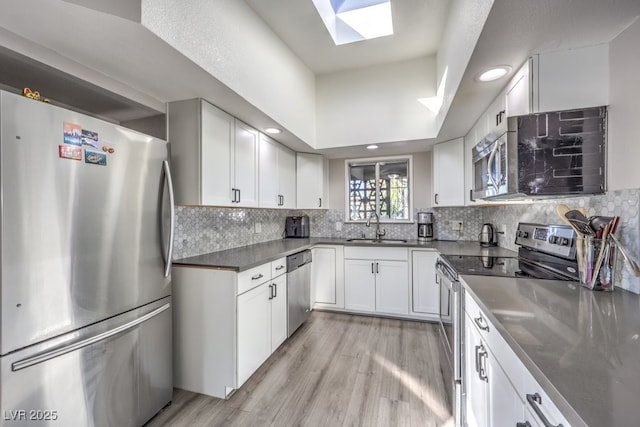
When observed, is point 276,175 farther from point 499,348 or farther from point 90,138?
point 499,348

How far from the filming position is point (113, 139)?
54.8 inches

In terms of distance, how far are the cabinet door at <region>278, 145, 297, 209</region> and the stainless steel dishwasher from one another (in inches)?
26.3

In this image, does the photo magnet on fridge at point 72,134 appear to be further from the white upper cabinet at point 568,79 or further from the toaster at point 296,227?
the toaster at point 296,227

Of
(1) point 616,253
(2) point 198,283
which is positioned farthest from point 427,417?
(2) point 198,283

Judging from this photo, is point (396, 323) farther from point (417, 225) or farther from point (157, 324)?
point (157, 324)

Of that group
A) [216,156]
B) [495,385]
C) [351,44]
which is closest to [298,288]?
[216,156]

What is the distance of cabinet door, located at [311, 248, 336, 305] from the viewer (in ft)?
11.1

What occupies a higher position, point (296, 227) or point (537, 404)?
point (296, 227)

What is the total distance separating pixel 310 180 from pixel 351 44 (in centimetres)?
162

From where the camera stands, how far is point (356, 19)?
8.31 feet

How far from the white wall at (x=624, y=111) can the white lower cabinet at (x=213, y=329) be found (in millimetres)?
2094

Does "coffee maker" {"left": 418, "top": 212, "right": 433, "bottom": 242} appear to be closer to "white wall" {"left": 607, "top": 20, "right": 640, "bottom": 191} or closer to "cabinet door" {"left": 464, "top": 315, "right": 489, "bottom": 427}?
"cabinet door" {"left": 464, "top": 315, "right": 489, "bottom": 427}

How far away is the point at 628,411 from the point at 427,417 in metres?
1.49

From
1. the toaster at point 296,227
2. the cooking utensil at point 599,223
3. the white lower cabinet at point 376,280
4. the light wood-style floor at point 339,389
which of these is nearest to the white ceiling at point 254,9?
the cooking utensil at point 599,223
